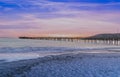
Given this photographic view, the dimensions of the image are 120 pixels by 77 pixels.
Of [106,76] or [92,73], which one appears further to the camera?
[92,73]

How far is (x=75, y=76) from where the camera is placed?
1472 centimetres

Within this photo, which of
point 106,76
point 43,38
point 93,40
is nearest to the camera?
point 106,76

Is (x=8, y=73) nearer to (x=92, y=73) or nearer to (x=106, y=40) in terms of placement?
(x=92, y=73)

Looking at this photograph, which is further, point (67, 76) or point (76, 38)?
point (76, 38)

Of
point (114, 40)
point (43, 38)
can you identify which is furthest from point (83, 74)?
point (43, 38)

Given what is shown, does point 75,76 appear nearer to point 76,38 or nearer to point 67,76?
point 67,76

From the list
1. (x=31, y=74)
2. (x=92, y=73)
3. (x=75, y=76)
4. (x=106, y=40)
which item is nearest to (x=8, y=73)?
(x=31, y=74)

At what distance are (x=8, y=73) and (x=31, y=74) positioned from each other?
59.3 inches

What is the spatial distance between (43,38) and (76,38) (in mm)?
38180

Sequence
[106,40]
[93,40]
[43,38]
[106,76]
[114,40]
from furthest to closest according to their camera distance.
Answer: [43,38] < [93,40] < [106,40] < [114,40] < [106,76]

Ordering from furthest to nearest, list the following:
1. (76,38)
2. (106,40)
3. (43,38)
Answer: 1. (43,38)
2. (76,38)
3. (106,40)

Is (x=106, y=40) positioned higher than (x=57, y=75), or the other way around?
(x=57, y=75)

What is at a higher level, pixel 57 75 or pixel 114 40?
pixel 57 75

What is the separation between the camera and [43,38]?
194 m
